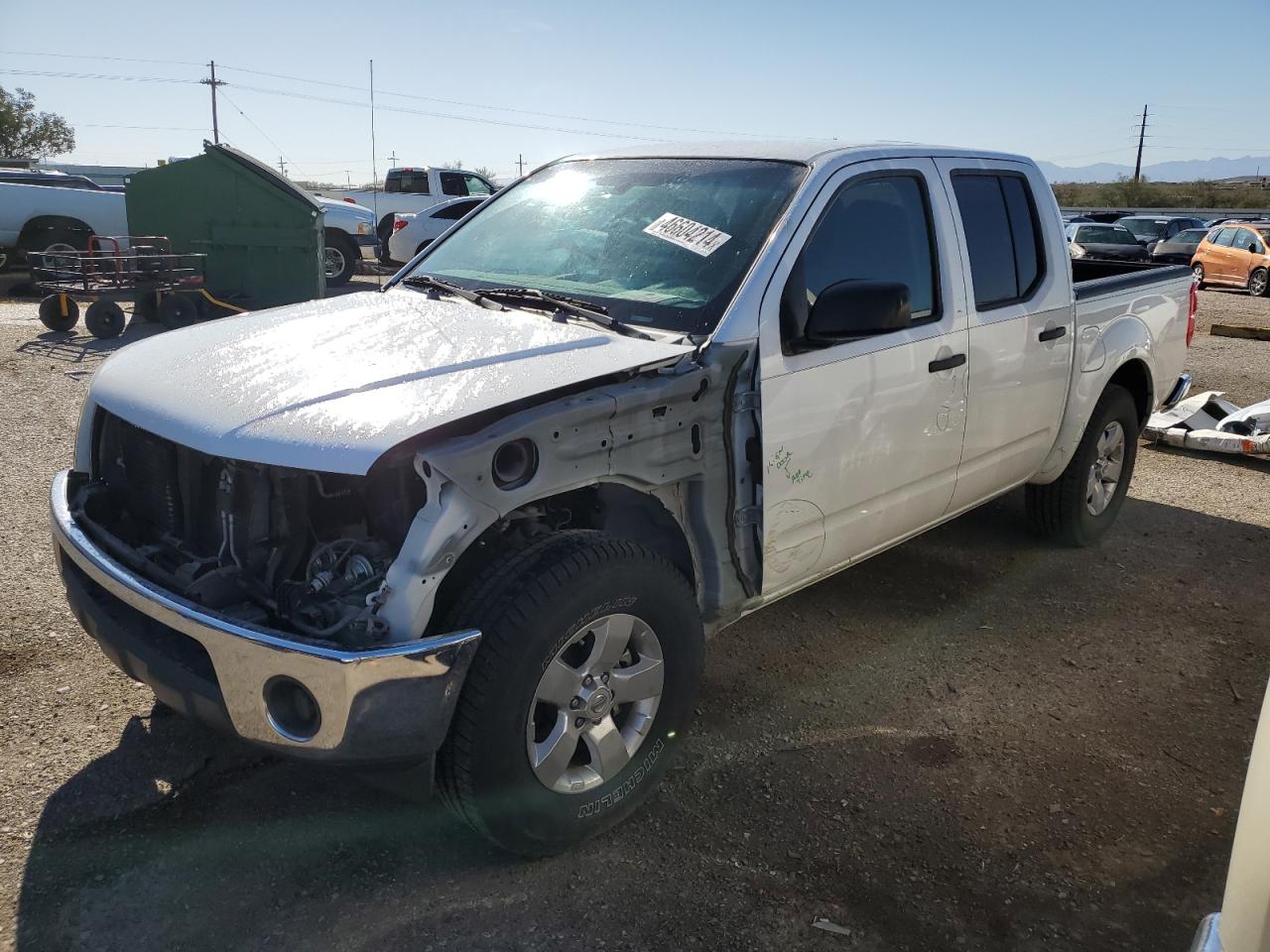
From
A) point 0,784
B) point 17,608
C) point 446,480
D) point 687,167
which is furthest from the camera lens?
point 17,608

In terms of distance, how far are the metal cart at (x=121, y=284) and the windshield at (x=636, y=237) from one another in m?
8.26

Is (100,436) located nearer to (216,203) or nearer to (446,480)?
(446,480)

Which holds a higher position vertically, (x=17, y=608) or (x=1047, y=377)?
(x=1047, y=377)

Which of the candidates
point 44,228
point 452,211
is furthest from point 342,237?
point 44,228

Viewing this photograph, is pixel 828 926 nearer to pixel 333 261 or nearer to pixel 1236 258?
pixel 333 261

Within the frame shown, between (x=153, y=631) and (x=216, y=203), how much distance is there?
35.5ft

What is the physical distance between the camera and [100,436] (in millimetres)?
3242

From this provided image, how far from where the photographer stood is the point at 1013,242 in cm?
431

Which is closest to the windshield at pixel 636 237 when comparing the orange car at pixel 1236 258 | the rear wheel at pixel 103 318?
the rear wheel at pixel 103 318

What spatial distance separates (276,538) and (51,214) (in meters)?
15.6

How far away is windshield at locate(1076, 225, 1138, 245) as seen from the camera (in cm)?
2244

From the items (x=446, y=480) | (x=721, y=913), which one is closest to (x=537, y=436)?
(x=446, y=480)

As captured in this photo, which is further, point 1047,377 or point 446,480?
point 1047,377

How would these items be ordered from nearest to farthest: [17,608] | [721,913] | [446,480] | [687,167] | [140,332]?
[446,480]
[721,913]
[687,167]
[17,608]
[140,332]
